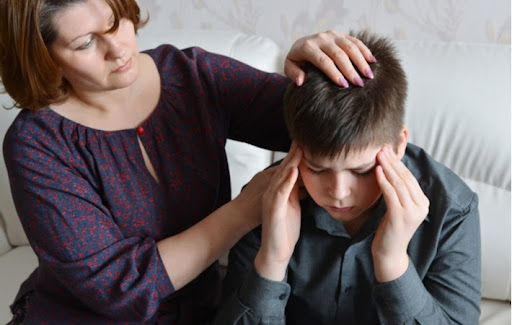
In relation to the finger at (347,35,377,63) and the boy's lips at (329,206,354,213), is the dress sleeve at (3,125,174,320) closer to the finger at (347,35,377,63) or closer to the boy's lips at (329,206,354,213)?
the boy's lips at (329,206,354,213)

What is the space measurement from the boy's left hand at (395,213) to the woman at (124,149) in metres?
0.17

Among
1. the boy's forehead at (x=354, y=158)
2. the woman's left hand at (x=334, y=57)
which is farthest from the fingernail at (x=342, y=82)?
the boy's forehead at (x=354, y=158)

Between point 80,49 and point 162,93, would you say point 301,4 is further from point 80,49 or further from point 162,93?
point 80,49

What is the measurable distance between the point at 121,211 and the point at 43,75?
0.31m

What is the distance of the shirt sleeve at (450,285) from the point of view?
106 centimetres

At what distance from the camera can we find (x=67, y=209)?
116 centimetres

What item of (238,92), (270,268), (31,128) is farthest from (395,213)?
(31,128)

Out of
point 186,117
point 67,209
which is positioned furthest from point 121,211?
point 186,117

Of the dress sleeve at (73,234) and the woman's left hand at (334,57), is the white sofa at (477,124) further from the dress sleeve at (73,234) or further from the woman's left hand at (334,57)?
the dress sleeve at (73,234)

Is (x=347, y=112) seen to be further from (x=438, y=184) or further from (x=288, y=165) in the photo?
(x=438, y=184)

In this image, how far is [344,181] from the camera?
39.6 inches

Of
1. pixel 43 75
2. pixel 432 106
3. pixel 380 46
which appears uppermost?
pixel 380 46

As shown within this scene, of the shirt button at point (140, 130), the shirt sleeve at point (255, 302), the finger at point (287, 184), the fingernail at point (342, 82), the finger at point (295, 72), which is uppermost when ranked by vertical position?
the fingernail at point (342, 82)

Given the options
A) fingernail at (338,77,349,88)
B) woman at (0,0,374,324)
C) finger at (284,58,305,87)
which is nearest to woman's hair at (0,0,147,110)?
woman at (0,0,374,324)
